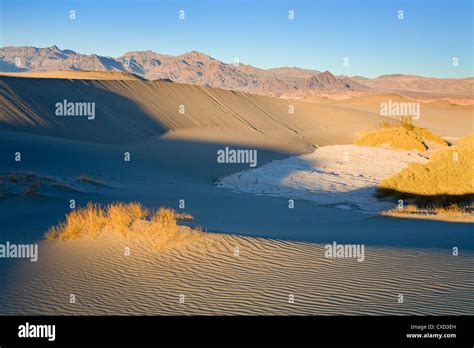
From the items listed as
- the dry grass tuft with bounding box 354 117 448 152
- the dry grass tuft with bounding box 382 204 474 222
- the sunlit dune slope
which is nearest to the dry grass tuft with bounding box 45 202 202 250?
the dry grass tuft with bounding box 382 204 474 222

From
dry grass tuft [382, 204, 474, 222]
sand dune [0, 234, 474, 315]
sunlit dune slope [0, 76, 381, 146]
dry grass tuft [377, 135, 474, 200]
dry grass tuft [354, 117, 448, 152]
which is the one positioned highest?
sunlit dune slope [0, 76, 381, 146]

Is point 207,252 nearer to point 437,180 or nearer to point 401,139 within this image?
point 437,180

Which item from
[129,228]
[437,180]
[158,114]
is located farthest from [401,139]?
[129,228]

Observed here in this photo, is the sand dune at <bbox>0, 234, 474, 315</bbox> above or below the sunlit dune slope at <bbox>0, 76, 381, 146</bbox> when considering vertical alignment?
below

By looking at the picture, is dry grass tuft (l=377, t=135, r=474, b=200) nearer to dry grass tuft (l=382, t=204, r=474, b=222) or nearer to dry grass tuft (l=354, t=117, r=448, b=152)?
dry grass tuft (l=382, t=204, r=474, b=222)

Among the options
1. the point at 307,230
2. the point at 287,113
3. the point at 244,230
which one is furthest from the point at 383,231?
the point at 287,113
